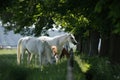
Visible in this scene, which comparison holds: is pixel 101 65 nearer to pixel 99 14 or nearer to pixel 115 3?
pixel 99 14

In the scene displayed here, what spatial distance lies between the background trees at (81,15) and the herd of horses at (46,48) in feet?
4.68

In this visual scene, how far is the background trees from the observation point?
29.3ft

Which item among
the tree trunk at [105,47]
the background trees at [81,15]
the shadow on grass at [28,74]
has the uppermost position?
the background trees at [81,15]

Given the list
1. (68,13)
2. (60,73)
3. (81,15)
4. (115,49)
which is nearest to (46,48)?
(68,13)

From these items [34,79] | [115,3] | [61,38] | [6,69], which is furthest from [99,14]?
[61,38]

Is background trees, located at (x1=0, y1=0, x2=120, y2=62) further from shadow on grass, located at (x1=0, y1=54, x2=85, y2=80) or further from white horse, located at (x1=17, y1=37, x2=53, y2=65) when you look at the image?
white horse, located at (x1=17, y1=37, x2=53, y2=65)

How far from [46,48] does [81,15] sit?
2355 mm

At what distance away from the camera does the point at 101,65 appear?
16.3m

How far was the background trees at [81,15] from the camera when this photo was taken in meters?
8.92

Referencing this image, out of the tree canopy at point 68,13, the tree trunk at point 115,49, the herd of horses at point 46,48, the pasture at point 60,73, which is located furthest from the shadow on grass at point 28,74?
the tree trunk at point 115,49

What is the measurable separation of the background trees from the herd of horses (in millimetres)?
1428

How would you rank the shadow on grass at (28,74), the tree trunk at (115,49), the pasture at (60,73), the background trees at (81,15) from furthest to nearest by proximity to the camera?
the tree trunk at (115,49), the pasture at (60,73), the shadow on grass at (28,74), the background trees at (81,15)

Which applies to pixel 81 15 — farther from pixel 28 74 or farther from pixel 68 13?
pixel 28 74

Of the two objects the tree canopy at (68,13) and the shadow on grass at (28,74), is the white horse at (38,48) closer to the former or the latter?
the tree canopy at (68,13)
